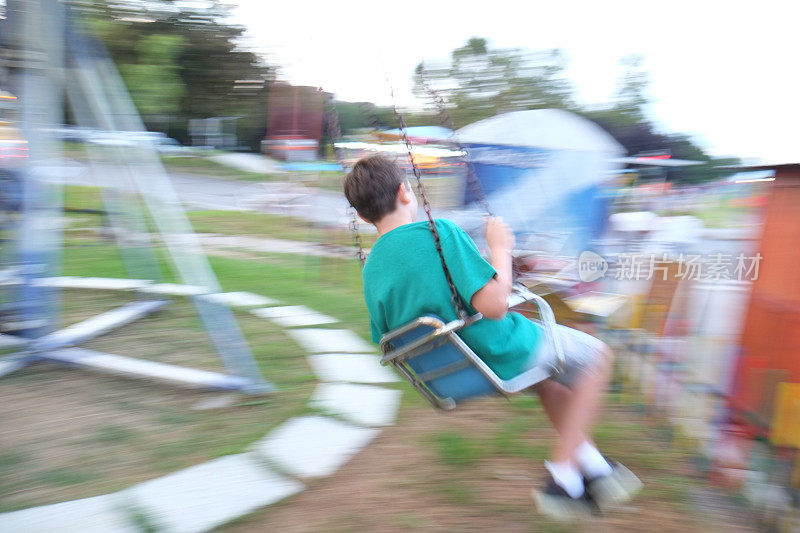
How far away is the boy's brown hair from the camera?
195 centimetres

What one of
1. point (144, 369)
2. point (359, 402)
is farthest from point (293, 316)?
point (359, 402)

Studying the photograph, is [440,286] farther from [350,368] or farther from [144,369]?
[144,369]

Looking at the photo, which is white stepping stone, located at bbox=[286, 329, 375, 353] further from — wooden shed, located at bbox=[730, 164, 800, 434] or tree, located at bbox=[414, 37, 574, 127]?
tree, located at bbox=[414, 37, 574, 127]

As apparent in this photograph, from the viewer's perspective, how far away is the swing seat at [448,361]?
1.82 meters

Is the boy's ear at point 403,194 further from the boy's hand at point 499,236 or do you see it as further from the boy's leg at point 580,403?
the boy's leg at point 580,403

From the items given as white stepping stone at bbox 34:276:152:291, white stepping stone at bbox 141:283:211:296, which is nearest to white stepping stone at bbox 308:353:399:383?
white stepping stone at bbox 141:283:211:296

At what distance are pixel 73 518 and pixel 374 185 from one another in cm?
153

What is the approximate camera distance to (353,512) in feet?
6.90

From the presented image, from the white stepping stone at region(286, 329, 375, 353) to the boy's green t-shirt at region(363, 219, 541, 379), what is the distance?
1935 mm

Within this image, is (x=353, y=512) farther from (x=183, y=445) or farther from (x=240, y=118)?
(x=240, y=118)

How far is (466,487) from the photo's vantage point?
2.25 metres

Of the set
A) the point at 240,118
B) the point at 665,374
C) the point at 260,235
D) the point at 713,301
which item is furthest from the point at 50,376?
the point at 240,118

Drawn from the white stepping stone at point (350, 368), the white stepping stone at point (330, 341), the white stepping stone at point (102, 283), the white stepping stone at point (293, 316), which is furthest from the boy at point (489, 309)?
the white stepping stone at point (102, 283)

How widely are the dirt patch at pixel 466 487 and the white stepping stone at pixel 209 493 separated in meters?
0.07
